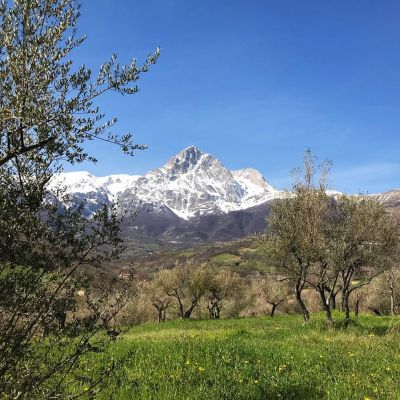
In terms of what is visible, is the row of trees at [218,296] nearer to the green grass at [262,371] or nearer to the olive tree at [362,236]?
the olive tree at [362,236]

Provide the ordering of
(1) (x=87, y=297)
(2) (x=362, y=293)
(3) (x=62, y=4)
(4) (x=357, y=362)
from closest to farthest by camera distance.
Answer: (3) (x=62, y=4), (1) (x=87, y=297), (4) (x=357, y=362), (2) (x=362, y=293)

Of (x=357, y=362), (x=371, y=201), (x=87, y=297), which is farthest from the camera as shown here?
(x=371, y=201)

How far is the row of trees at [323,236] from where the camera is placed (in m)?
24.5

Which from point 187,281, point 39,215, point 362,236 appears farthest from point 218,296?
point 39,215

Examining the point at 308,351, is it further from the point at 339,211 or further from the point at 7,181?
the point at 339,211

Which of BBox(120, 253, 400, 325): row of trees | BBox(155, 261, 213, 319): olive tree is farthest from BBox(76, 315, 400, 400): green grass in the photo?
BBox(120, 253, 400, 325): row of trees

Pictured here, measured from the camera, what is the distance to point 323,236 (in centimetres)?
2527

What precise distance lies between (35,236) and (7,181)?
2.96 ft

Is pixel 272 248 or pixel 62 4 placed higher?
pixel 62 4

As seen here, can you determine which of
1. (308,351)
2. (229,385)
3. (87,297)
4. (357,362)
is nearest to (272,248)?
(308,351)

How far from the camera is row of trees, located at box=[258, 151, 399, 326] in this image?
2455 centimetres

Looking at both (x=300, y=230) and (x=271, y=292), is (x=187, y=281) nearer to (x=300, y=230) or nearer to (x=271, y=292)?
(x=271, y=292)

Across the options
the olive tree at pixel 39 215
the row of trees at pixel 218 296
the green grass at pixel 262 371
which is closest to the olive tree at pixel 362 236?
the green grass at pixel 262 371

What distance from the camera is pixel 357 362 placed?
12812 mm
